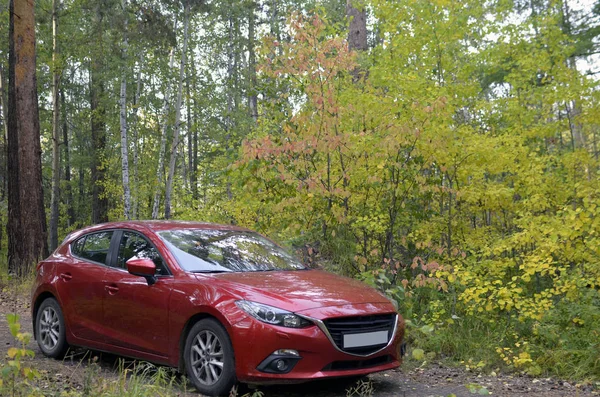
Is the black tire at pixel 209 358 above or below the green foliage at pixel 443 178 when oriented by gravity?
below

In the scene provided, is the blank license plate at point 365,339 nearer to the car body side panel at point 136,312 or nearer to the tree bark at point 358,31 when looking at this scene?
the car body side panel at point 136,312

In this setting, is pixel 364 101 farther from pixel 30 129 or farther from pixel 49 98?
pixel 49 98

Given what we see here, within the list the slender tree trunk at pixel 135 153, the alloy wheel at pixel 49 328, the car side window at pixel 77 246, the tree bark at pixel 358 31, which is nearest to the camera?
the alloy wheel at pixel 49 328

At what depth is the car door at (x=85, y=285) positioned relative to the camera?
617cm

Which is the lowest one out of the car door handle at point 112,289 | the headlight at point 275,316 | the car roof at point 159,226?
the headlight at point 275,316

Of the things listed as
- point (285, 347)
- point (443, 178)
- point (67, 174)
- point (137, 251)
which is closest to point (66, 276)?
point (137, 251)

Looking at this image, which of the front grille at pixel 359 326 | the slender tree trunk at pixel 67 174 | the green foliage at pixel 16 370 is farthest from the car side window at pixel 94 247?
the slender tree trunk at pixel 67 174

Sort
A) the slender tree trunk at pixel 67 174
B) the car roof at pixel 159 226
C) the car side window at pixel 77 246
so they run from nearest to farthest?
the car roof at pixel 159 226, the car side window at pixel 77 246, the slender tree trunk at pixel 67 174

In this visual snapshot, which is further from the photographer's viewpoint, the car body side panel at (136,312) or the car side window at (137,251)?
the car side window at (137,251)

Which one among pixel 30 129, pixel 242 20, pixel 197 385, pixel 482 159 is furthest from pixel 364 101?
pixel 242 20

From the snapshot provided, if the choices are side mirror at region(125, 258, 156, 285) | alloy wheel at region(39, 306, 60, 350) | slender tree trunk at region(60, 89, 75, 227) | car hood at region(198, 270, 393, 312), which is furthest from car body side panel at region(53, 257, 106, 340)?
slender tree trunk at region(60, 89, 75, 227)

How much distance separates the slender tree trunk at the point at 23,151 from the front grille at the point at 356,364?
10.9 metres

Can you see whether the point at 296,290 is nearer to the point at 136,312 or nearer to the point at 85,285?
the point at 136,312

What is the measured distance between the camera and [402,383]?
593 centimetres
